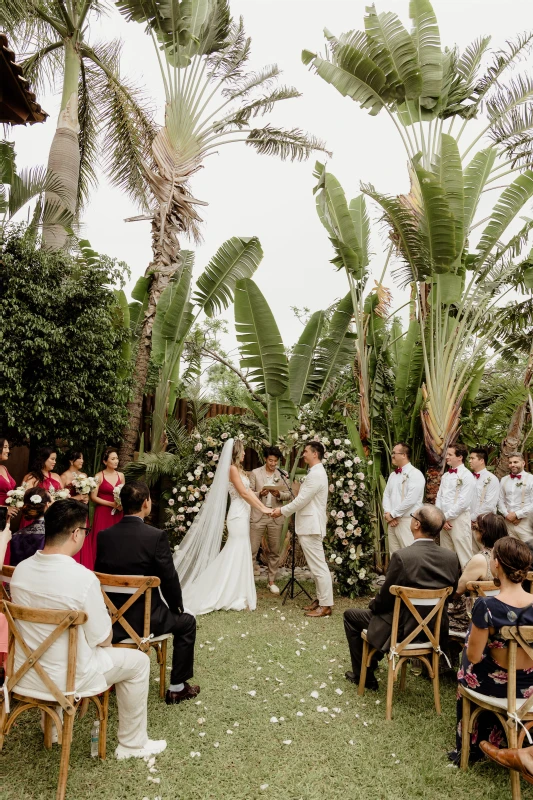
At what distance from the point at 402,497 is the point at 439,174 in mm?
4763

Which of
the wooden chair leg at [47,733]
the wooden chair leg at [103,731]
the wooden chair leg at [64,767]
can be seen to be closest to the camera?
the wooden chair leg at [64,767]

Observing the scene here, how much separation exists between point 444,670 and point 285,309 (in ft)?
66.0

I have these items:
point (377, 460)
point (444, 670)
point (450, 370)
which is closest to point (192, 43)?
point (450, 370)

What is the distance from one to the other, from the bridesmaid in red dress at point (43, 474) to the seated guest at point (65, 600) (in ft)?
11.9

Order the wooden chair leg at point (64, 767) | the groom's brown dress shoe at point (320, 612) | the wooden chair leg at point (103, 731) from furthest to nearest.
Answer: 1. the groom's brown dress shoe at point (320, 612)
2. the wooden chair leg at point (103, 731)
3. the wooden chair leg at point (64, 767)

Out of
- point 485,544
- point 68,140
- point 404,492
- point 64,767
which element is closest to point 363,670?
point 485,544

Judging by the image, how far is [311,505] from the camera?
7.22m

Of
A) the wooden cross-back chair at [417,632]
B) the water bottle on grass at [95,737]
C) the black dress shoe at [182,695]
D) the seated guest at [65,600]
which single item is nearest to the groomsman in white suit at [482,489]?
the wooden cross-back chair at [417,632]

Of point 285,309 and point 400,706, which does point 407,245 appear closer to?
point 400,706

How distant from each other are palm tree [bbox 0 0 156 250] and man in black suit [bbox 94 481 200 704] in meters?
7.55

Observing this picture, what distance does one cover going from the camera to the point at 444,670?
5.00 meters

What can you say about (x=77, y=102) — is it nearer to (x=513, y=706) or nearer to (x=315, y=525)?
(x=315, y=525)

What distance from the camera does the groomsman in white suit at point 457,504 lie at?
7375 millimetres

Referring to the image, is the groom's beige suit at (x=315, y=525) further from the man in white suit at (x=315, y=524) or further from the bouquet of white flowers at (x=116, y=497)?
the bouquet of white flowers at (x=116, y=497)
